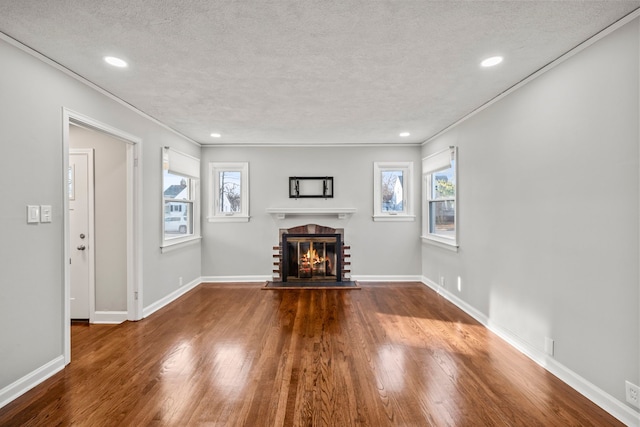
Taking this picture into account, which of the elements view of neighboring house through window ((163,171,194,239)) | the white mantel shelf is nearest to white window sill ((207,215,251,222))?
view of neighboring house through window ((163,171,194,239))

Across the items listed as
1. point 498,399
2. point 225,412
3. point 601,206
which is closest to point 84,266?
point 225,412

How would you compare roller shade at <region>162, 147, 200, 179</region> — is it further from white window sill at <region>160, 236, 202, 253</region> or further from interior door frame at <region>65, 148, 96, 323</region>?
white window sill at <region>160, 236, 202, 253</region>

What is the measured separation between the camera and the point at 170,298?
4.29 metres

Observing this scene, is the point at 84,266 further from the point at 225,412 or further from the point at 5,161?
the point at 225,412

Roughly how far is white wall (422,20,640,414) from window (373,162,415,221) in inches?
77.9

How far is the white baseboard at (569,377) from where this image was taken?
6.01ft

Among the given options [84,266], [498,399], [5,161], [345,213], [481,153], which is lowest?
[498,399]

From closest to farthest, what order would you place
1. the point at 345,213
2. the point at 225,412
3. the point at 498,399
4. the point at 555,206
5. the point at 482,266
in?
the point at 225,412
the point at 498,399
the point at 555,206
the point at 482,266
the point at 345,213

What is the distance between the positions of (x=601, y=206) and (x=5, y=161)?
157 inches

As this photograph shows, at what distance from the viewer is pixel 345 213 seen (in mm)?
5316

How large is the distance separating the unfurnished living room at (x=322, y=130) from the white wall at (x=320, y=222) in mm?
1061

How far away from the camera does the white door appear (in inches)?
139

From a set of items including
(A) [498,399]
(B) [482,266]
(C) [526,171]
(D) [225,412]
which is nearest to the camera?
(D) [225,412]

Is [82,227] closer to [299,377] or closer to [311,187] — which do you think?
[299,377]
